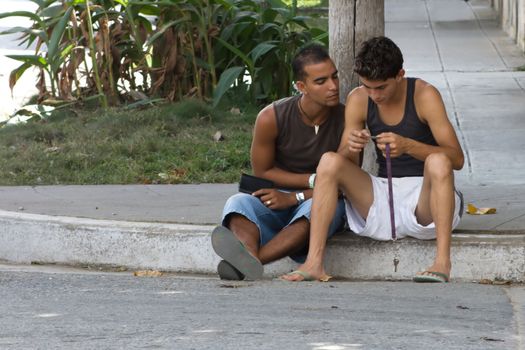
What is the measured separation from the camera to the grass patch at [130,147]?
8.51 metres

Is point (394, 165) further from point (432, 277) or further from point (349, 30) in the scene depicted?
point (349, 30)

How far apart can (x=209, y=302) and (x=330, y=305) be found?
57 cm

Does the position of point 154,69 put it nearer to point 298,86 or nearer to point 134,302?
point 298,86

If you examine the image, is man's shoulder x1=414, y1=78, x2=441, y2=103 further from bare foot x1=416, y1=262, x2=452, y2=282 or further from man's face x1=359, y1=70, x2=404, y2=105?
bare foot x1=416, y1=262, x2=452, y2=282

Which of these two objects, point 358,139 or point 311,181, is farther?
point 311,181

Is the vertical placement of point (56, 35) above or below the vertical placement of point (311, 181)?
above

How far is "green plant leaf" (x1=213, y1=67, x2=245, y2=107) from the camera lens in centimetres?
1003

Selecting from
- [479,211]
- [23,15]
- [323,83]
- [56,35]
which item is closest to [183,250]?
[323,83]

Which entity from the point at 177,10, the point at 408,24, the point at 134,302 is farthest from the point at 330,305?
the point at 408,24

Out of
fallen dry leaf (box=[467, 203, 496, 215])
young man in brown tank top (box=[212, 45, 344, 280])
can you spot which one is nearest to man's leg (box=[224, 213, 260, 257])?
young man in brown tank top (box=[212, 45, 344, 280])

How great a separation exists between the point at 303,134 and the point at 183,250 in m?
0.93

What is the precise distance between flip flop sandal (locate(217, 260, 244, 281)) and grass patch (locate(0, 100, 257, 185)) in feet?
7.21

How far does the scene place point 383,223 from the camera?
6.23 m

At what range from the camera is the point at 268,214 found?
640cm
